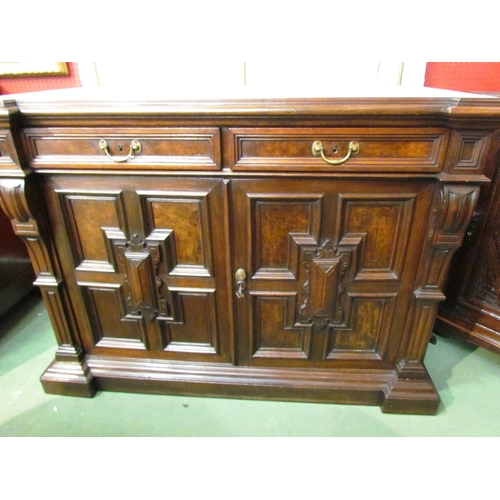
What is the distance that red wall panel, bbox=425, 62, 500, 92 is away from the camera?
4.57 ft

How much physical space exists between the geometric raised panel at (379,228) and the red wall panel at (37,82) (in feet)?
5.02

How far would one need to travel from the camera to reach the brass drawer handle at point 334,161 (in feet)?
2.99

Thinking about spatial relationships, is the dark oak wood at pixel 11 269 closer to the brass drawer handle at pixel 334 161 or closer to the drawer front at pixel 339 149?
the drawer front at pixel 339 149

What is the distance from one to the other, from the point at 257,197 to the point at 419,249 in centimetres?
51

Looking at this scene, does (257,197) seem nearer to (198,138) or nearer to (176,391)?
(198,138)

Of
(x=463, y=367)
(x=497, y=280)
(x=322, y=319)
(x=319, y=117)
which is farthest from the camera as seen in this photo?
(x=463, y=367)

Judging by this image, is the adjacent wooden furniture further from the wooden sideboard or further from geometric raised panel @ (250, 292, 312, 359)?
geometric raised panel @ (250, 292, 312, 359)

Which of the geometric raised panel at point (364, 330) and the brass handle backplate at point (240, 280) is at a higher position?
the brass handle backplate at point (240, 280)

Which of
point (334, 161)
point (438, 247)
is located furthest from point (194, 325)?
point (438, 247)

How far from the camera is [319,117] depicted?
0.88 meters

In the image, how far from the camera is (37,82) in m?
1.76

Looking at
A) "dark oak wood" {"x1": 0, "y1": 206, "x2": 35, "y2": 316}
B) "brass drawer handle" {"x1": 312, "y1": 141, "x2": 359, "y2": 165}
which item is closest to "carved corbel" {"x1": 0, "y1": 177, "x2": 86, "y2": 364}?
"dark oak wood" {"x1": 0, "y1": 206, "x2": 35, "y2": 316}

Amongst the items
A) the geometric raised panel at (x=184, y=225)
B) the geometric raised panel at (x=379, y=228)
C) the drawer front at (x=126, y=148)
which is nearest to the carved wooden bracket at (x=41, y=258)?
the drawer front at (x=126, y=148)

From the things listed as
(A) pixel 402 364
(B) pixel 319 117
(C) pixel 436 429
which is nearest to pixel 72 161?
(B) pixel 319 117
